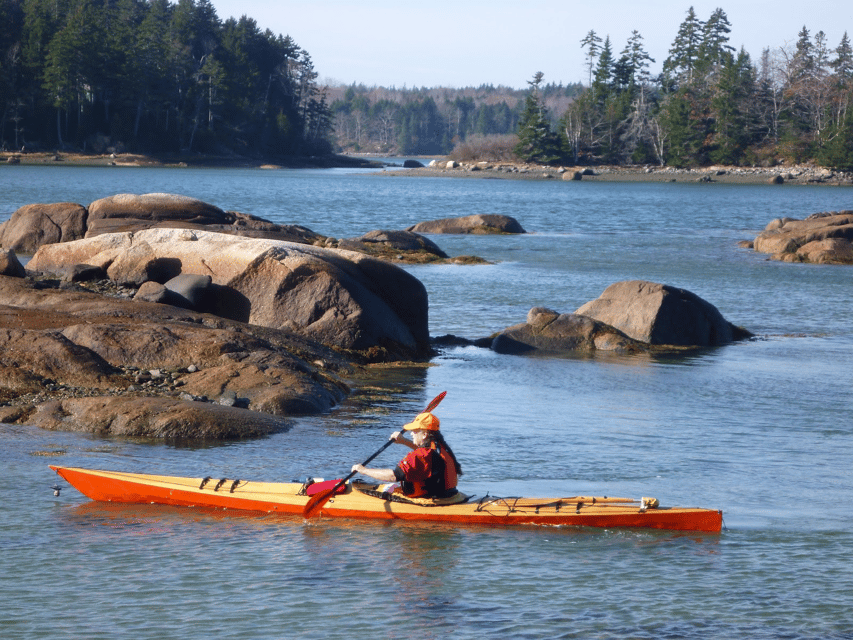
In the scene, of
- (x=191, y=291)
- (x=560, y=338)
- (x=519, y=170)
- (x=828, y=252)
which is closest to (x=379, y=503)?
(x=191, y=291)

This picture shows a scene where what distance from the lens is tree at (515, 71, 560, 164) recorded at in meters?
117

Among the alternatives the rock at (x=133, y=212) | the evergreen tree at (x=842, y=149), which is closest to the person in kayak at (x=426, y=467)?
the rock at (x=133, y=212)

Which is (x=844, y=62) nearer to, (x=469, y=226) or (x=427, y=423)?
(x=469, y=226)

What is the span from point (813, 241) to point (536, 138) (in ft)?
265

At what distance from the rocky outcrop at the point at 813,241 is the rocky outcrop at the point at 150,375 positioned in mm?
28926

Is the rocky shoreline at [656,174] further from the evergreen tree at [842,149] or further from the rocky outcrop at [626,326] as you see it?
the rocky outcrop at [626,326]

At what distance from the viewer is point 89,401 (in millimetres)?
12469

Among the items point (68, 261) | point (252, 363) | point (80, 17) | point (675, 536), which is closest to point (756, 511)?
point (675, 536)

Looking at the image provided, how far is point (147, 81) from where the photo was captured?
10662 centimetres

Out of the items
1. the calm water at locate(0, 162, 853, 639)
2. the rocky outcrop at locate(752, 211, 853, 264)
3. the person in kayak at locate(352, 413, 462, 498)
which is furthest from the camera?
the rocky outcrop at locate(752, 211, 853, 264)

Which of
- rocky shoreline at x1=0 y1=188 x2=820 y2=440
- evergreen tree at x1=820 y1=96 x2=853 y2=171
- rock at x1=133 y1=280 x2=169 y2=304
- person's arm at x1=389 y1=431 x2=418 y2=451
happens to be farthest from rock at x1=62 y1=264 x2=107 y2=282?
evergreen tree at x1=820 y1=96 x2=853 y2=171

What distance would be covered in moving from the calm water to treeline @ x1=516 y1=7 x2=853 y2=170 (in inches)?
3766

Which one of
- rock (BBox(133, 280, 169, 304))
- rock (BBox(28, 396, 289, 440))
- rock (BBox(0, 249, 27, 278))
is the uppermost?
rock (BBox(0, 249, 27, 278))

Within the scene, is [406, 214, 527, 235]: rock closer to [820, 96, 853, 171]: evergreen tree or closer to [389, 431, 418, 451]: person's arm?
[389, 431, 418, 451]: person's arm
